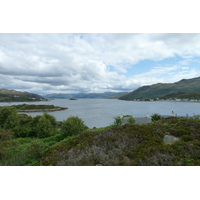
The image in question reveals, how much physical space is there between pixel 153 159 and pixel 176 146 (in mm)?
2733

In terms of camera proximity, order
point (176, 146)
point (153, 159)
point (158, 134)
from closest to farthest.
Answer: point (153, 159) → point (176, 146) → point (158, 134)

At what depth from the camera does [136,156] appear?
29.7 ft

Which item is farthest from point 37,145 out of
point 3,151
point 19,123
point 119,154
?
point 19,123

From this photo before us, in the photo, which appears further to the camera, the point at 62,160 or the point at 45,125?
the point at 45,125

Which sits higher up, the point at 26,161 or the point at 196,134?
the point at 196,134

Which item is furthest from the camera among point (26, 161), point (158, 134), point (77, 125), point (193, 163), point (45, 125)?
point (45, 125)

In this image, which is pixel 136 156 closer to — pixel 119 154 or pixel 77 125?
pixel 119 154

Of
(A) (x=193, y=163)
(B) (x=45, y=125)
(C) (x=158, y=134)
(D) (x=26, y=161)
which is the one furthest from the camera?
(B) (x=45, y=125)

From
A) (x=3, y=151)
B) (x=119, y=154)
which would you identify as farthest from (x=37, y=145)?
(x=119, y=154)

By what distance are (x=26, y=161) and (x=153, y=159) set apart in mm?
10241

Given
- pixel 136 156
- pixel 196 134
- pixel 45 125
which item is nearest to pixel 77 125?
pixel 45 125

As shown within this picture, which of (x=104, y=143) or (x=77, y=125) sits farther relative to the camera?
(x=77, y=125)

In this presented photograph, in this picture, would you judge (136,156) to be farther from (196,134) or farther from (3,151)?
(3,151)

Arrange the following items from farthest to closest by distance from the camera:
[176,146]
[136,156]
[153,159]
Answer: [176,146] < [136,156] < [153,159]
